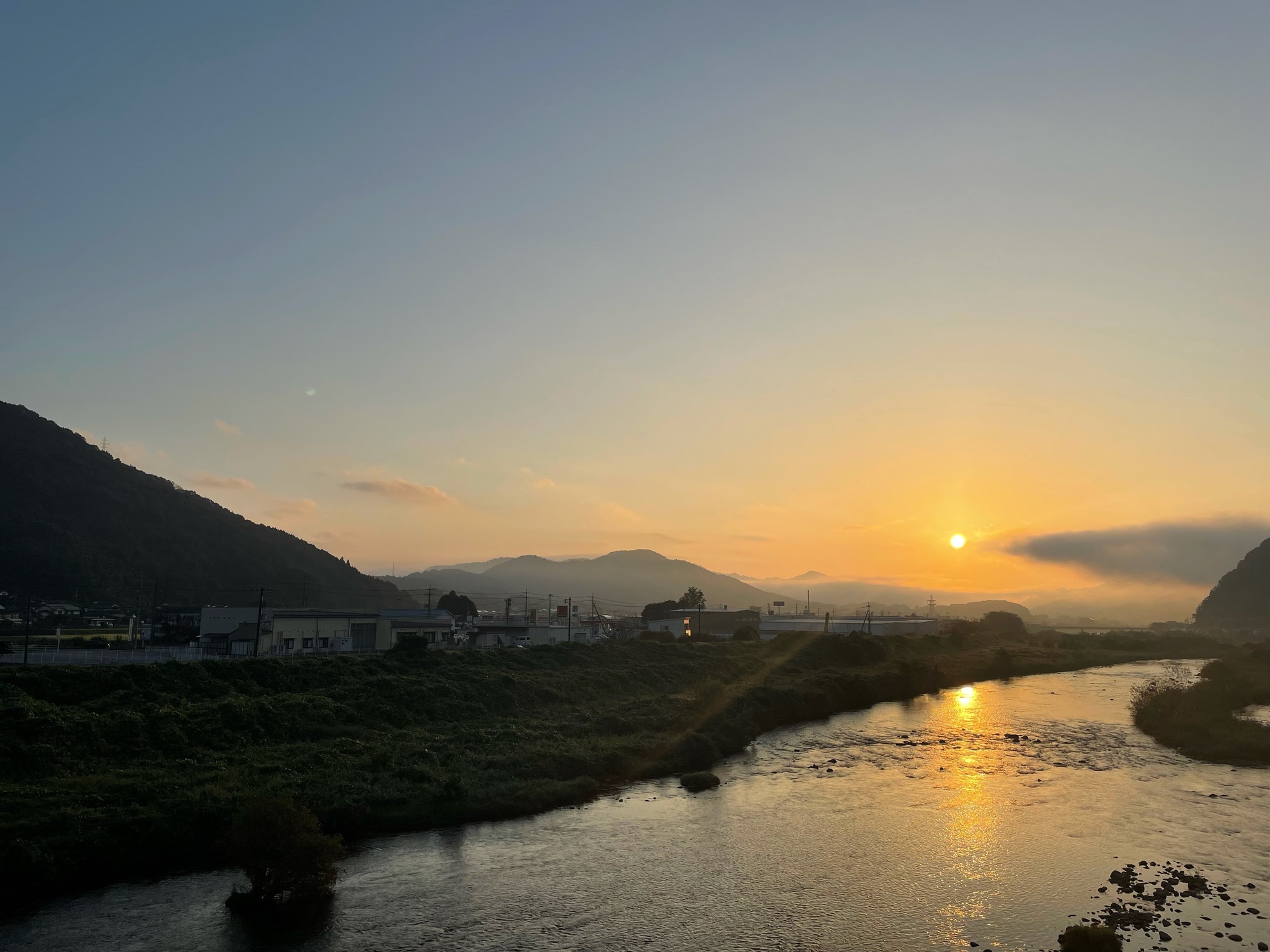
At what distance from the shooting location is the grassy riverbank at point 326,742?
76.1 ft

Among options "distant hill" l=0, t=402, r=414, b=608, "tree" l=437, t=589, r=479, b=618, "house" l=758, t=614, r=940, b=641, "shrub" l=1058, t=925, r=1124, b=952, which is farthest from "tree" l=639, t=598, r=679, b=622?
"shrub" l=1058, t=925, r=1124, b=952

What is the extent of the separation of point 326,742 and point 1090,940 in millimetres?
28363

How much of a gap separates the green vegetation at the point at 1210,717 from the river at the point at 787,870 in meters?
4.63

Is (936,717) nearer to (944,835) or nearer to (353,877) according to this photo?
(944,835)

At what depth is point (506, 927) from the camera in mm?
18578

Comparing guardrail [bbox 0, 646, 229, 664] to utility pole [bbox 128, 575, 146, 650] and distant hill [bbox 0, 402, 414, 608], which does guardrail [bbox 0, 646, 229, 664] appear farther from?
distant hill [bbox 0, 402, 414, 608]

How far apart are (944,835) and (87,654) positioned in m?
47.3

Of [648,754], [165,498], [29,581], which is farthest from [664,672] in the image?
[165,498]

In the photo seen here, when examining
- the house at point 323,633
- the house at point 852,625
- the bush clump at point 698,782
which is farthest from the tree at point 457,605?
the bush clump at point 698,782

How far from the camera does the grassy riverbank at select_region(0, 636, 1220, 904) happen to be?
23.2m

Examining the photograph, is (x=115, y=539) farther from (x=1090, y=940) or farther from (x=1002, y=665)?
(x=1090, y=940)

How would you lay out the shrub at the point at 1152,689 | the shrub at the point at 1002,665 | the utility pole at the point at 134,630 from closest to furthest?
the shrub at the point at 1152,689 → the utility pole at the point at 134,630 → the shrub at the point at 1002,665

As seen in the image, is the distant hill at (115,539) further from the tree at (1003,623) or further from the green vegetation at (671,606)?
the tree at (1003,623)

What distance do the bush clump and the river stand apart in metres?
0.49
